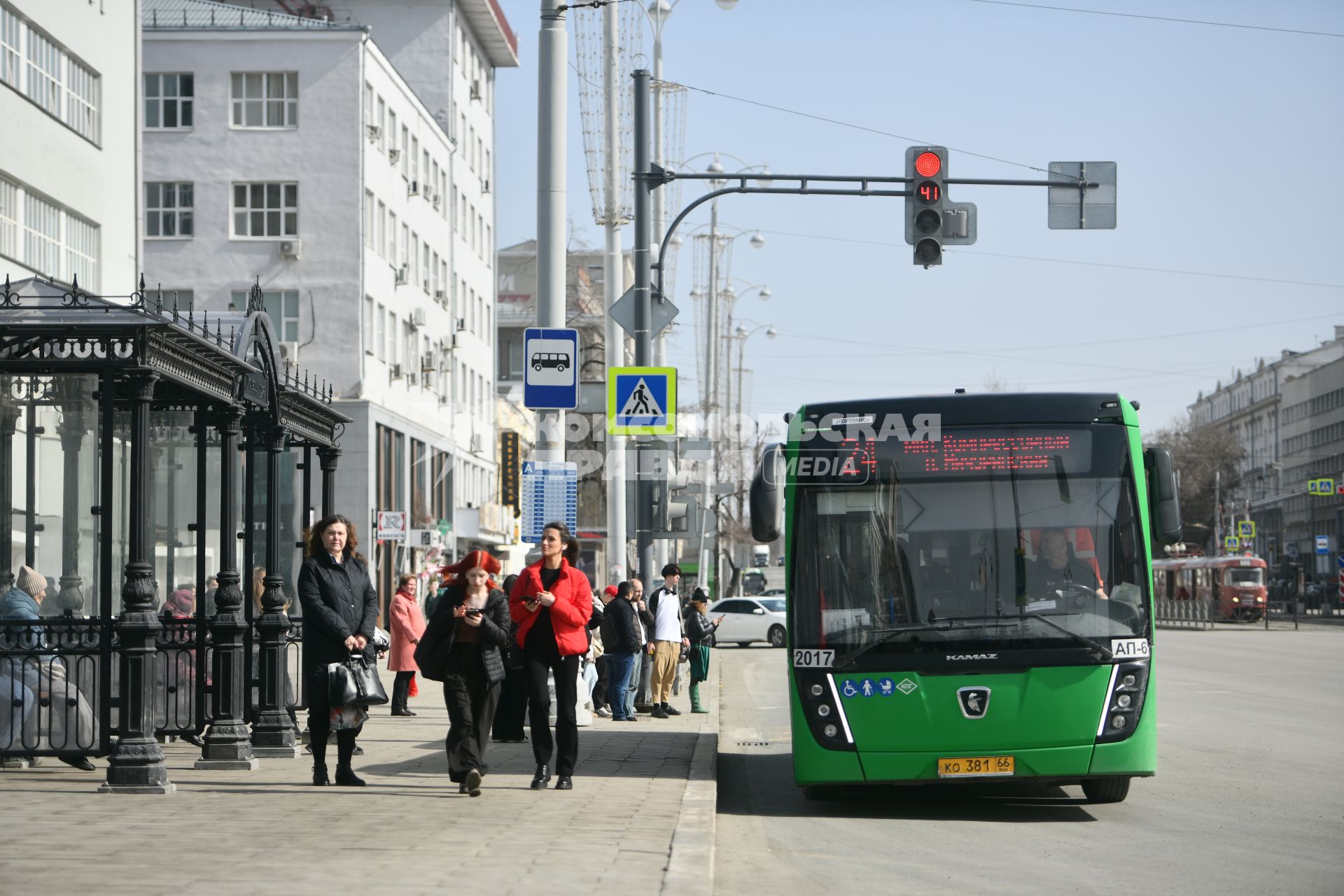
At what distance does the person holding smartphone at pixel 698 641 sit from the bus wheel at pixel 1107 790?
10989mm

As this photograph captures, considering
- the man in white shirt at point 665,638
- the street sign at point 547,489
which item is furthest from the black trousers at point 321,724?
the man in white shirt at point 665,638

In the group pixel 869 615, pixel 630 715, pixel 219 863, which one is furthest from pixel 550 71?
pixel 219 863

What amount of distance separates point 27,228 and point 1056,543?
20.7 m

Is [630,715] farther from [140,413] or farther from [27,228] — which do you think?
[27,228]

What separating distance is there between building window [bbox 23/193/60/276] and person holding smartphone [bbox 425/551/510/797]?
18.3 m

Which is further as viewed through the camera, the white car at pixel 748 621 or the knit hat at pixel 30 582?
the white car at pixel 748 621

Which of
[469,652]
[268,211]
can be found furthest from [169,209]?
[469,652]

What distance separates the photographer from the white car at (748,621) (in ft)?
172

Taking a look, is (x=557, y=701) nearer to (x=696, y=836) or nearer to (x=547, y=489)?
(x=696, y=836)

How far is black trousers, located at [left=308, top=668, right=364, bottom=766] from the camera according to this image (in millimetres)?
12508

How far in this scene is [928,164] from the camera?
64.7 feet

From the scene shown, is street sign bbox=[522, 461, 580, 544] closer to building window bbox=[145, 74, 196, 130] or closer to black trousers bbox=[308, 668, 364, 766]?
black trousers bbox=[308, 668, 364, 766]

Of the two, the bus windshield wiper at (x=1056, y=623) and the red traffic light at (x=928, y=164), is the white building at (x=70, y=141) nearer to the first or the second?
the red traffic light at (x=928, y=164)

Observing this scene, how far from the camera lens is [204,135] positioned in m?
49.4
